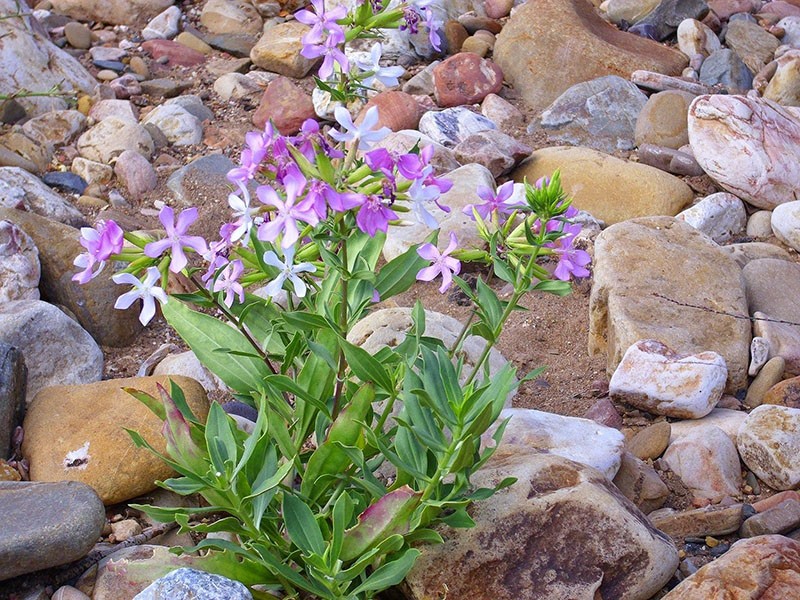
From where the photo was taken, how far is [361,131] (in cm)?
205

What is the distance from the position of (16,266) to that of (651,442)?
2.79m

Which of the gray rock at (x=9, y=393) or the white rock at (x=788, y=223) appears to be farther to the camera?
the white rock at (x=788, y=223)

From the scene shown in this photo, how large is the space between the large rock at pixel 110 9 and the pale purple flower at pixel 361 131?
616 centimetres

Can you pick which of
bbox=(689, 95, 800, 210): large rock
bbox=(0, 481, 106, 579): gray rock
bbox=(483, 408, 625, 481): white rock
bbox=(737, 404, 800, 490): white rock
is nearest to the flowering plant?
bbox=(0, 481, 106, 579): gray rock

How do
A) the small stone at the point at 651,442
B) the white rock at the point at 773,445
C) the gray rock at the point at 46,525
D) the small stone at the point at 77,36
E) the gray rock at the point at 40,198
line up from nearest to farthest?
the gray rock at the point at 46,525
the white rock at the point at 773,445
the small stone at the point at 651,442
the gray rock at the point at 40,198
the small stone at the point at 77,36

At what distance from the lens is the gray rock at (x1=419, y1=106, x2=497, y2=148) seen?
5992 mm

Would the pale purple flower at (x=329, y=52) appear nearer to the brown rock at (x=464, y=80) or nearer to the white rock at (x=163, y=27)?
the brown rock at (x=464, y=80)

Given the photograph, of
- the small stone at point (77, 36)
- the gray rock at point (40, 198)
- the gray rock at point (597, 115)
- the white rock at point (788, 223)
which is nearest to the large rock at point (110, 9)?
the small stone at point (77, 36)

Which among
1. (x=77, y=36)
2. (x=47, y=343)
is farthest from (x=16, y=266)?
(x=77, y=36)

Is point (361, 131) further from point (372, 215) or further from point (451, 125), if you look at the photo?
point (451, 125)

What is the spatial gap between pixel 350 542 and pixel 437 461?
12.2 inches

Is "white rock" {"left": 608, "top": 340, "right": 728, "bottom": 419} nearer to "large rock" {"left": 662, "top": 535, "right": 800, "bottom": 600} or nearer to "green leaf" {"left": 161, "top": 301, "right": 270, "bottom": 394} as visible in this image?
"large rock" {"left": 662, "top": 535, "right": 800, "bottom": 600}

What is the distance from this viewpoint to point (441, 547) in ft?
9.02

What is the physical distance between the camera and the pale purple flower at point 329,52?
2197mm
